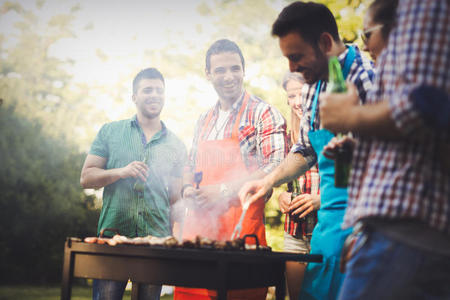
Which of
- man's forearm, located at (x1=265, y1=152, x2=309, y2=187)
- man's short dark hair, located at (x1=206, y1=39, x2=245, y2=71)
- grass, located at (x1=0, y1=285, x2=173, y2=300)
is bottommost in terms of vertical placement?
grass, located at (x1=0, y1=285, x2=173, y2=300)

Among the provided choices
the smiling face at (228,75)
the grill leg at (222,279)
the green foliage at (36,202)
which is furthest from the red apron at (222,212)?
the green foliage at (36,202)

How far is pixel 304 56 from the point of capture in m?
1.90

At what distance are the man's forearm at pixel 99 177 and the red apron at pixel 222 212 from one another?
2.08 feet

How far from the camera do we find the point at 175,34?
6496mm

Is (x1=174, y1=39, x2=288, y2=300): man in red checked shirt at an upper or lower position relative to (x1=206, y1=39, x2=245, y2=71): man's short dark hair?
lower

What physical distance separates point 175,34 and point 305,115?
478 cm

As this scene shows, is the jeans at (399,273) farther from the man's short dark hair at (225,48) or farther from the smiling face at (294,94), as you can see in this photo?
the man's short dark hair at (225,48)

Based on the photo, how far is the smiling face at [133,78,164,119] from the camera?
3885 millimetres

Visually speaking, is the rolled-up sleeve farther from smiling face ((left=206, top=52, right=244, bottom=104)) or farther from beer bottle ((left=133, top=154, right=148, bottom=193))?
beer bottle ((left=133, top=154, right=148, bottom=193))

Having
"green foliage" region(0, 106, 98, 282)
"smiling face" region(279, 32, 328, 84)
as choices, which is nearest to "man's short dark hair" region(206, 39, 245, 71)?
"smiling face" region(279, 32, 328, 84)

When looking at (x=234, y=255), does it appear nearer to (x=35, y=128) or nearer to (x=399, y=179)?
(x=399, y=179)

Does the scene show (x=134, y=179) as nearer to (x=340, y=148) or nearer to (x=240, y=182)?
(x=240, y=182)

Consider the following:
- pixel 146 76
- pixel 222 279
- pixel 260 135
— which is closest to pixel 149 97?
pixel 146 76

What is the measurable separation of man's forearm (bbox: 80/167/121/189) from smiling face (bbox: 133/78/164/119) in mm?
676
